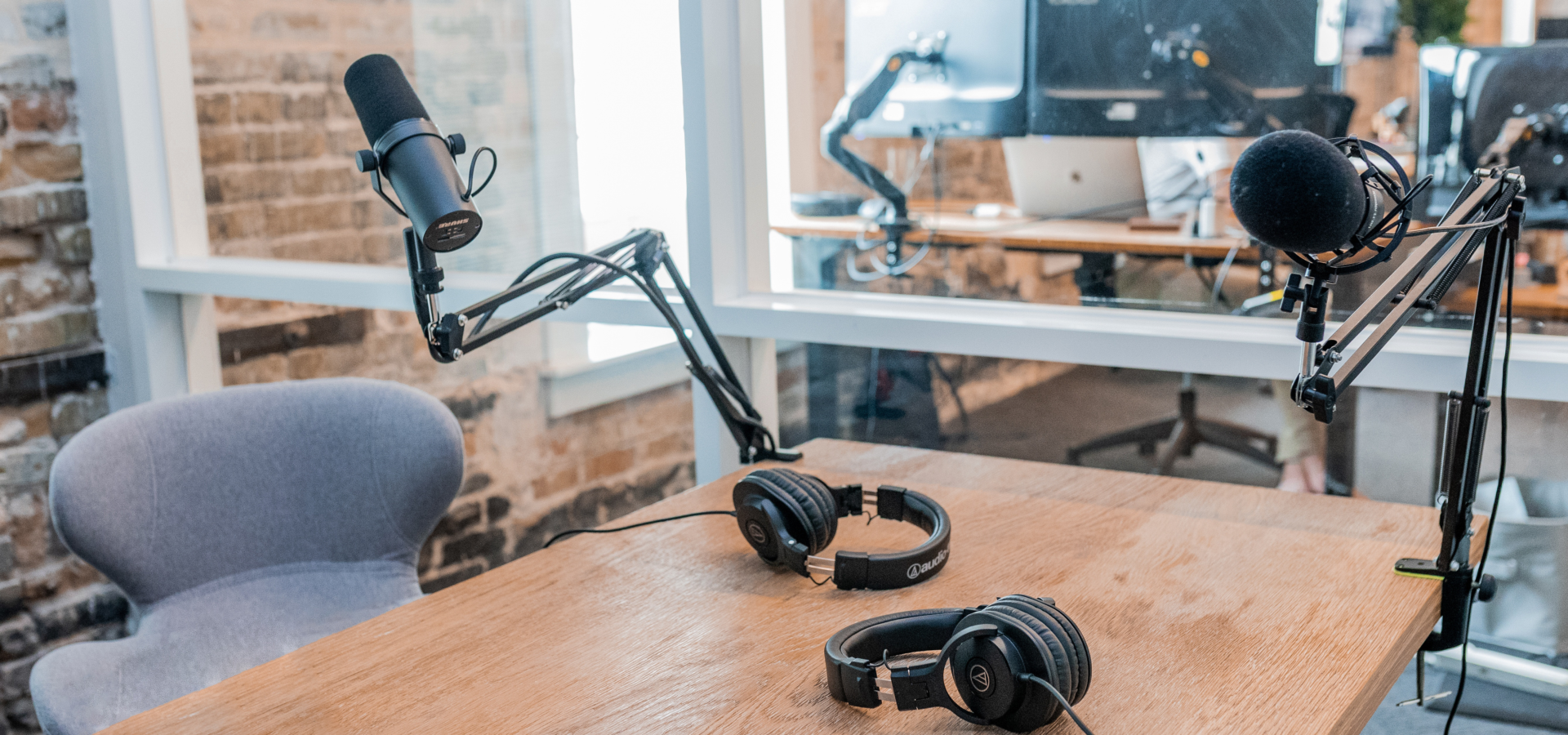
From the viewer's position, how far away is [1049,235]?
186 cm

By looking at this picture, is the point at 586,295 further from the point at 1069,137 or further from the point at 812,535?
the point at 1069,137

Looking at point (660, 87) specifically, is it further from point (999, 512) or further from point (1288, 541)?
point (1288, 541)

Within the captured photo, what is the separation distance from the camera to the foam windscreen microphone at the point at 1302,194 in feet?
2.77

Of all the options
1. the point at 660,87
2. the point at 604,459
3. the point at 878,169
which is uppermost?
the point at 660,87

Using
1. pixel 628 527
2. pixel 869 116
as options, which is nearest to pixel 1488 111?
pixel 869 116

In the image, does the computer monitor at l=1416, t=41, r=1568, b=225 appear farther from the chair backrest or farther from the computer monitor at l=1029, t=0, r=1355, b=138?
the chair backrest

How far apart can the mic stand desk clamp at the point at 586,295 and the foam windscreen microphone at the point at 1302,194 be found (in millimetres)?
664

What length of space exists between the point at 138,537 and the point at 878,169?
4.00ft

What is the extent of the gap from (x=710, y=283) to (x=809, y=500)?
65 centimetres

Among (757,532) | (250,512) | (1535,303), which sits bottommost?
(250,512)

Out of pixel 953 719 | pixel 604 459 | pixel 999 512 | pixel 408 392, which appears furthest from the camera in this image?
pixel 604 459

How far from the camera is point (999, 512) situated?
1.26 meters

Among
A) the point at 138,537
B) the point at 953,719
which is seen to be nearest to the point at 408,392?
the point at 138,537

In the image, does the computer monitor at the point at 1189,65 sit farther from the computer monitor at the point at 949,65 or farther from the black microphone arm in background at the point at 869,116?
the black microphone arm in background at the point at 869,116
